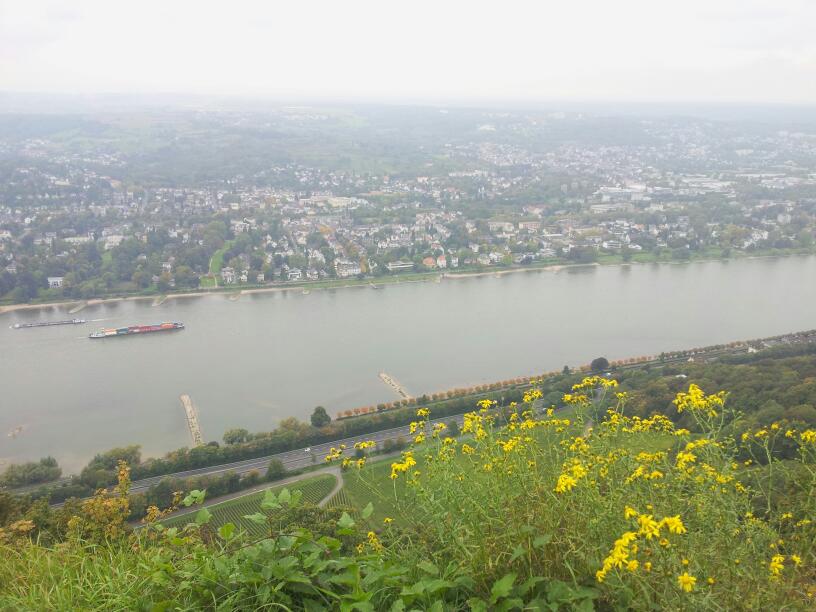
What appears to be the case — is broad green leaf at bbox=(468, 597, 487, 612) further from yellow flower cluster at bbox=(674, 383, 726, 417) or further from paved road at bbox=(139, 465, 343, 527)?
paved road at bbox=(139, 465, 343, 527)

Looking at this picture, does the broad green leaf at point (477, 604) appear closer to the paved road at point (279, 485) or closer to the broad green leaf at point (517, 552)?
the broad green leaf at point (517, 552)

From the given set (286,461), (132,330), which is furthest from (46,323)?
(286,461)

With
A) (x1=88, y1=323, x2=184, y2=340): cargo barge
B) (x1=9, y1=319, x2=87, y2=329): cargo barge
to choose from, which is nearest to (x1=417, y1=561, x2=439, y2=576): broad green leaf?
(x1=88, y1=323, x2=184, y2=340): cargo barge

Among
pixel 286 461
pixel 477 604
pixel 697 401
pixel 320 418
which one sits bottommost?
pixel 286 461

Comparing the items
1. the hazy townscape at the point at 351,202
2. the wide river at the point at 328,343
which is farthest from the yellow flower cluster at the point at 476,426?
the hazy townscape at the point at 351,202

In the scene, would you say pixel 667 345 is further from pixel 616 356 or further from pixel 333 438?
pixel 333 438

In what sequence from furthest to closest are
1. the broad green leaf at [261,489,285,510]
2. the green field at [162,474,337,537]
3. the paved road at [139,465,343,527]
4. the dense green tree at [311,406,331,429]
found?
the dense green tree at [311,406,331,429], the paved road at [139,465,343,527], the green field at [162,474,337,537], the broad green leaf at [261,489,285,510]

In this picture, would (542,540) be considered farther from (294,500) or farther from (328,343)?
(328,343)
